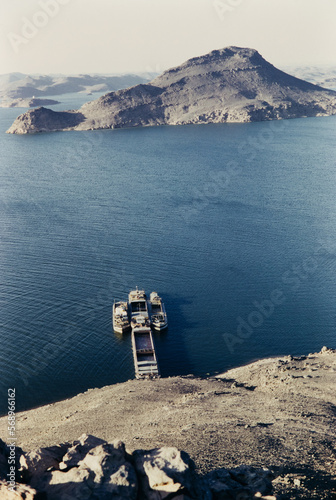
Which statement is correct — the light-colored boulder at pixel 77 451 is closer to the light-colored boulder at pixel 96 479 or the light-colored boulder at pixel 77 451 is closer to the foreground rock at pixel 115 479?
the foreground rock at pixel 115 479

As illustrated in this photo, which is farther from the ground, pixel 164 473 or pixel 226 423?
pixel 164 473

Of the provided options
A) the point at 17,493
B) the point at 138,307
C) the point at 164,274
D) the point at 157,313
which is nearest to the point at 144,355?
the point at 157,313

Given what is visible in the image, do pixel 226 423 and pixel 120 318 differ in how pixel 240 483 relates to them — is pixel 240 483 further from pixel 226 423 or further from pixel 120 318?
pixel 120 318

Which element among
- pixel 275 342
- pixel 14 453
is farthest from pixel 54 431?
pixel 275 342

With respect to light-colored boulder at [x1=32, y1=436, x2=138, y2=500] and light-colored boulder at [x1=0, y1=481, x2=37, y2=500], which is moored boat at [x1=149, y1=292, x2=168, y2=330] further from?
light-colored boulder at [x1=0, y1=481, x2=37, y2=500]

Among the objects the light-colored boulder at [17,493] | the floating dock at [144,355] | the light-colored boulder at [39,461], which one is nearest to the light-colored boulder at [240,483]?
the light-colored boulder at [39,461]
